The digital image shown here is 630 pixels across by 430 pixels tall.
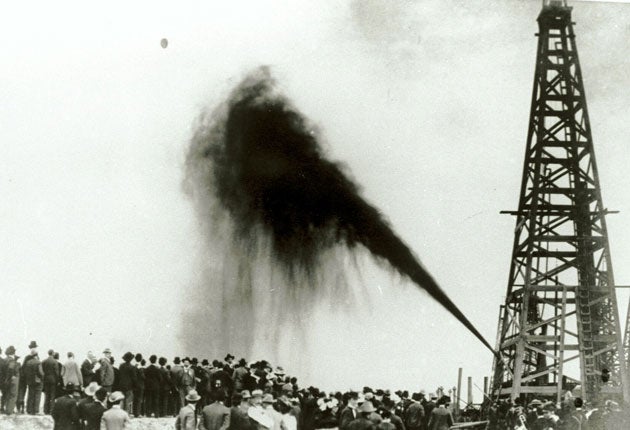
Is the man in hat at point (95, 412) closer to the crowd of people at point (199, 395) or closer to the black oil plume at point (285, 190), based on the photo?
the crowd of people at point (199, 395)

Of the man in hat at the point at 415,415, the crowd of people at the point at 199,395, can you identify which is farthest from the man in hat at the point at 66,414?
the man in hat at the point at 415,415

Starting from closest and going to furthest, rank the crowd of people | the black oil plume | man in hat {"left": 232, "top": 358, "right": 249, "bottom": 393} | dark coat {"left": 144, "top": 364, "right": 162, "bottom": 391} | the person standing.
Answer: the crowd of people < man in hat {"left": 232, "top": 358, "right": 249, "bottom": 393} < the person standing < dark coat {"left": 144, "top": 364, "right": 162, "bottom": 391} < the black oil plume

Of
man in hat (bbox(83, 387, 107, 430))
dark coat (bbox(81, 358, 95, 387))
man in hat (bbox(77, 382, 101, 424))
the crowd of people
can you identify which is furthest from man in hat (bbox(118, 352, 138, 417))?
man in hat (bbox(83, 387, 107, 430))

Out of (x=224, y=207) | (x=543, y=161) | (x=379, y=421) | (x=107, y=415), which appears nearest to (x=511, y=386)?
(x=543, y=161)

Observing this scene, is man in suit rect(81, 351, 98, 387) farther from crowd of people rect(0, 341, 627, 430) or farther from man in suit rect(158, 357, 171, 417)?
man in suit rect(158, 357, 171, 417)

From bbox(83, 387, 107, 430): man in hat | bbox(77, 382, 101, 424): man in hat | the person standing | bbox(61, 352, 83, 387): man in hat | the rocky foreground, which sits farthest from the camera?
the person standing

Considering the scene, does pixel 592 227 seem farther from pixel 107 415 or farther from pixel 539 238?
pixel 107 415
